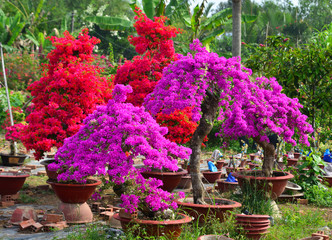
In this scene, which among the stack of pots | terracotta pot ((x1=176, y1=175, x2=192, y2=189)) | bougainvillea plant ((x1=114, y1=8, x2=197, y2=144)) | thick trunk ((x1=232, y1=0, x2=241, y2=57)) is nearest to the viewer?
the stack of pots

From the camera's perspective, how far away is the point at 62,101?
8539 millimetres

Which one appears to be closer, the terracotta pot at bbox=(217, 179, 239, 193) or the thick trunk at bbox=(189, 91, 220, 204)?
the thick trunk at bbox=(189, 91, 220, 204)

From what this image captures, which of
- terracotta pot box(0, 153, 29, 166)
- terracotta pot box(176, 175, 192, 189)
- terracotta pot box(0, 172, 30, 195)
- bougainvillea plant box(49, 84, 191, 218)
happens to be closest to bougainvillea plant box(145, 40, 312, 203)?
bougainvillea plant box(49, 84, 191, 218)

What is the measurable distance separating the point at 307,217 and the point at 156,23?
537 centimetres

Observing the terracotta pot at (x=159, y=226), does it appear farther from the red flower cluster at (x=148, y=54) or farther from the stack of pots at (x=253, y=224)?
the red flower cluster at (x=148, y=54)

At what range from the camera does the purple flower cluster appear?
5.73 metres

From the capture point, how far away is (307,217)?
6719 mm

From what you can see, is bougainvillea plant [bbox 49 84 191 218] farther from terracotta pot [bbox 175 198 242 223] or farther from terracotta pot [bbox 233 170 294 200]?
terracotta pot [bbox 233 170 294 200]

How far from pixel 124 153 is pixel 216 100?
2136 millimetres

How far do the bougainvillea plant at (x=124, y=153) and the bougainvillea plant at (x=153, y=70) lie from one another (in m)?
3.82

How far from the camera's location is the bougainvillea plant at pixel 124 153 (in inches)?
184

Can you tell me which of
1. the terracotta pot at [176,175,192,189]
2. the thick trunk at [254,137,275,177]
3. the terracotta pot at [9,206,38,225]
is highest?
the thick trunk at [254,137,275,177]

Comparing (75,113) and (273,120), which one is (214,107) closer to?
(273,120)

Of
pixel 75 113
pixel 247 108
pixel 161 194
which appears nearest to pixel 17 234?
pixel 161 194
